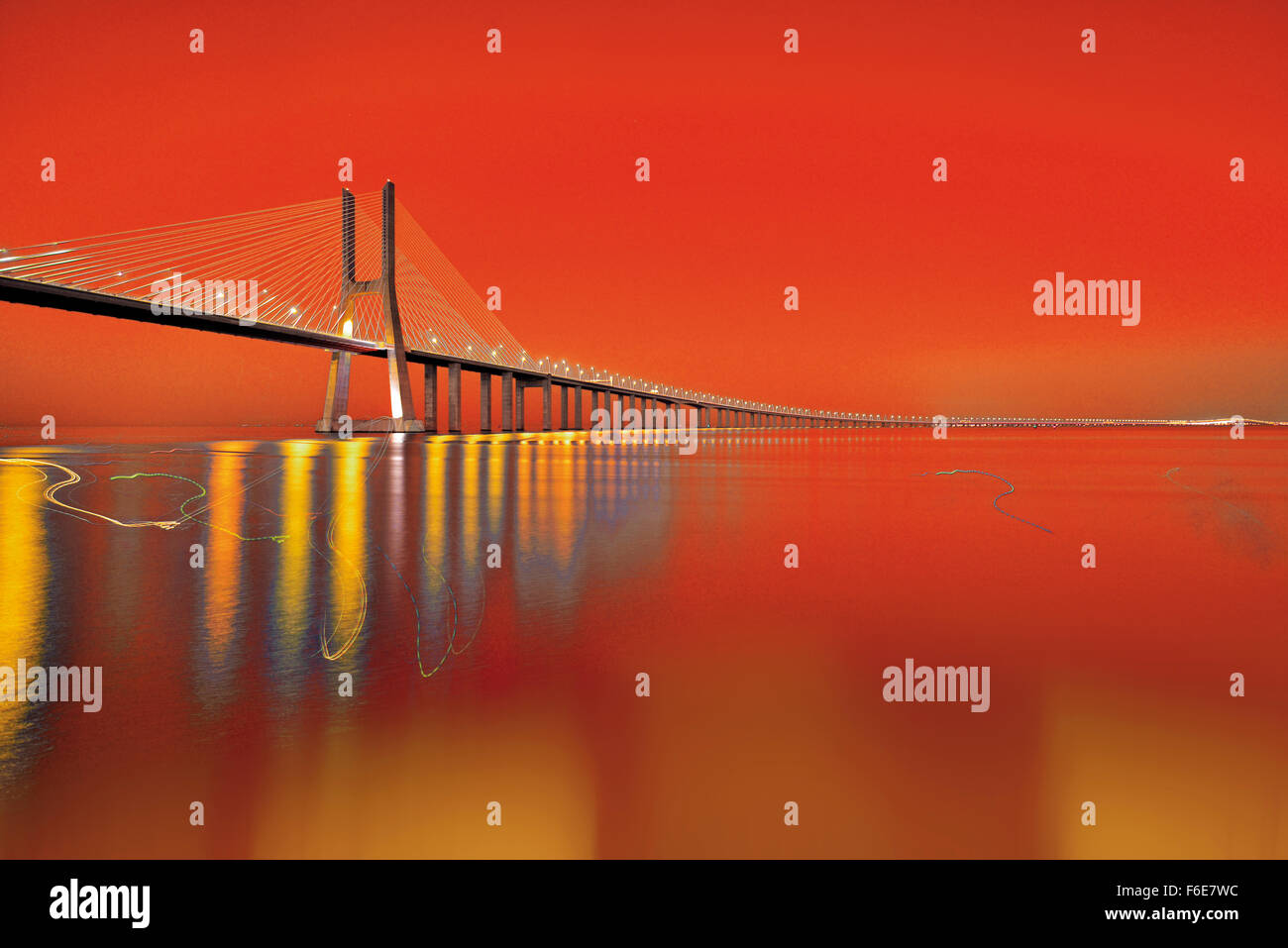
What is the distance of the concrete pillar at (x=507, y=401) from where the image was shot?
306 feet

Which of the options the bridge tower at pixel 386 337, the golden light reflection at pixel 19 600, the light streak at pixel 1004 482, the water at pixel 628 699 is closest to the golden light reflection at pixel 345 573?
the water at pixel 628 699

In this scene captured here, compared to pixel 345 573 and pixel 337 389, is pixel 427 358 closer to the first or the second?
pixel 337 389

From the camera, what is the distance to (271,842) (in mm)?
A: 3551

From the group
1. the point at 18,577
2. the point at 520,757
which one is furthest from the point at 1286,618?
the point at 18,577

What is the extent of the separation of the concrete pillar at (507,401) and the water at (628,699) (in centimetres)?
8031

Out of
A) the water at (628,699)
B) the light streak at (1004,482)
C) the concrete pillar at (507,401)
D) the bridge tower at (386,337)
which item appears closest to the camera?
the water at (628,699)

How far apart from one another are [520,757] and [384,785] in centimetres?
74

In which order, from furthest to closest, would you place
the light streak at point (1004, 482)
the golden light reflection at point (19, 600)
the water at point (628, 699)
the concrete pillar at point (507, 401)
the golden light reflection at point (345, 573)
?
the concrete pillar at point (507, 401)
the light streak at point (1004, 482)
the golden light reflection at point (345, 573)
the golden light reflection at point (19, 600)
the water at point (628, 699)

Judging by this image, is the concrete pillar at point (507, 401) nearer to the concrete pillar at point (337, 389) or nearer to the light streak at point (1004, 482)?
the concrete pillar at point (337, 389)

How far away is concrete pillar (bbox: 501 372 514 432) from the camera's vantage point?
93.2 m

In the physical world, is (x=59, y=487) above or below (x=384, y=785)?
above

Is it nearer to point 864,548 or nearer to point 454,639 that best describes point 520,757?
point 454,639
